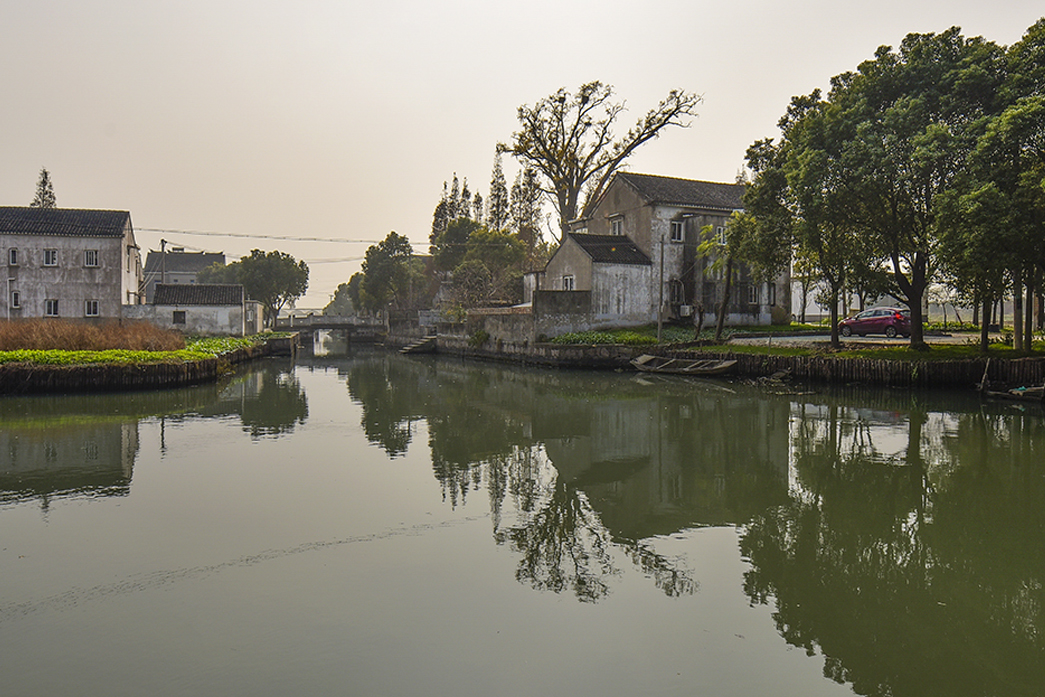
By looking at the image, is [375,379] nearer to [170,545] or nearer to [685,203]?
[685,203]

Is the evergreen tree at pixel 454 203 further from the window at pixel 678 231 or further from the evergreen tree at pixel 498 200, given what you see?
the window at pixel 678 231

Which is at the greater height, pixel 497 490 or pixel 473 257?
pixel 473 257

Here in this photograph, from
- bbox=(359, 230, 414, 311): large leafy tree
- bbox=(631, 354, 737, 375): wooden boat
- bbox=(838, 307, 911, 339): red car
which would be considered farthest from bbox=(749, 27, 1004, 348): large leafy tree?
bbox=(359, 230, 414, 311): large leafy tree

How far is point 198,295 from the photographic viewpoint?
40.1 meters

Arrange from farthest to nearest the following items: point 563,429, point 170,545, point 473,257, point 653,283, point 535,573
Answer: point 473,257, point 653,283, point 563,429, point 170,545, point 535,573

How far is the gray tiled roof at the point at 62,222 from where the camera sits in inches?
1481

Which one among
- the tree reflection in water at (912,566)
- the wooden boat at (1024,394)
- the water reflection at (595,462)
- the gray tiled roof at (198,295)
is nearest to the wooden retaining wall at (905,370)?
the wooden boat at (1024,394)

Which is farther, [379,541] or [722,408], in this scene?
[722,408]

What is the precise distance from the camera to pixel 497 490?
997cm

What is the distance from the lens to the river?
498 centimetres

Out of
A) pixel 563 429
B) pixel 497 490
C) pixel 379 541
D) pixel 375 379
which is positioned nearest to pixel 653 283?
pixel 375 379

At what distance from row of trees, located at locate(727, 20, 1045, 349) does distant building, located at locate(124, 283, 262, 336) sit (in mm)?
27823

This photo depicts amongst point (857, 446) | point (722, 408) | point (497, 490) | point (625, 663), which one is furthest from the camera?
point (722, 408)

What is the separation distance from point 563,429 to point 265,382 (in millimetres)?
14840
